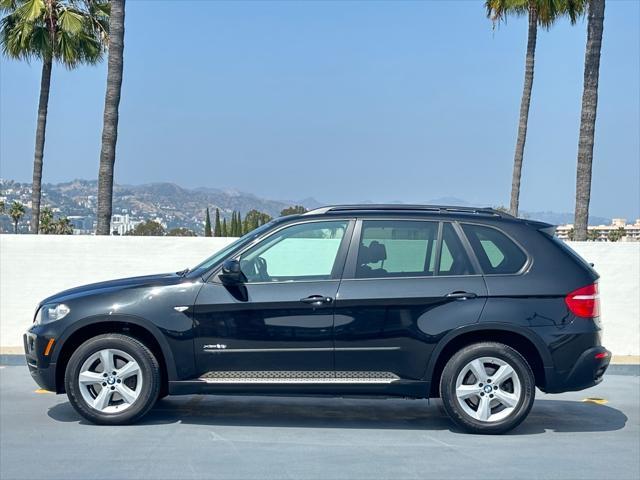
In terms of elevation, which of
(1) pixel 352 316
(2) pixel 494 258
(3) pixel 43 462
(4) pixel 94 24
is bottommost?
(3) pixel 43 462

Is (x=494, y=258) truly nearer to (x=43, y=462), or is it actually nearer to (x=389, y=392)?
(x=389, y=392)

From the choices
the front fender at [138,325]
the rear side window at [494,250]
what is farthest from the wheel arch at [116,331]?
the rear side window at [494,250]

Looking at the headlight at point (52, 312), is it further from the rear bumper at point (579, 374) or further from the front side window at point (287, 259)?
the rear bumper at point (579, 374)

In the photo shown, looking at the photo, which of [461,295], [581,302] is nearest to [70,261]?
[461,295]

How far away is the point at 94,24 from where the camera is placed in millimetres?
28406

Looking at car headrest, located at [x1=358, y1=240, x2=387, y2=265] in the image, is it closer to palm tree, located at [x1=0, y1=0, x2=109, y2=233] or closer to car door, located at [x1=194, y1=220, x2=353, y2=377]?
car door, located at [x1=194, y1=220, x2=353, y2=377]

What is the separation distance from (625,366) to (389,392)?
5.00 meters

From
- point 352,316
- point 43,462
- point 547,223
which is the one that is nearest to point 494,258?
point 547,223

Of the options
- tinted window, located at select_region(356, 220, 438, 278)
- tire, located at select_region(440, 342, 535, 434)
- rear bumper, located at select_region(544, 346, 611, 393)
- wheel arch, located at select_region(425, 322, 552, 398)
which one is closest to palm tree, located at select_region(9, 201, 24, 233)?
tinted window, located at select_region(356, 220, 438, 278)

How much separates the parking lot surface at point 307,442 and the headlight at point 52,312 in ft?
2.91

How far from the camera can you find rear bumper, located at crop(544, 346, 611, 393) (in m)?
6.99

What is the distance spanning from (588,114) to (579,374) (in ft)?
36.9

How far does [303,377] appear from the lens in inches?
274

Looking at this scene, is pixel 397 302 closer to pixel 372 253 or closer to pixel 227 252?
pixel 372 253
